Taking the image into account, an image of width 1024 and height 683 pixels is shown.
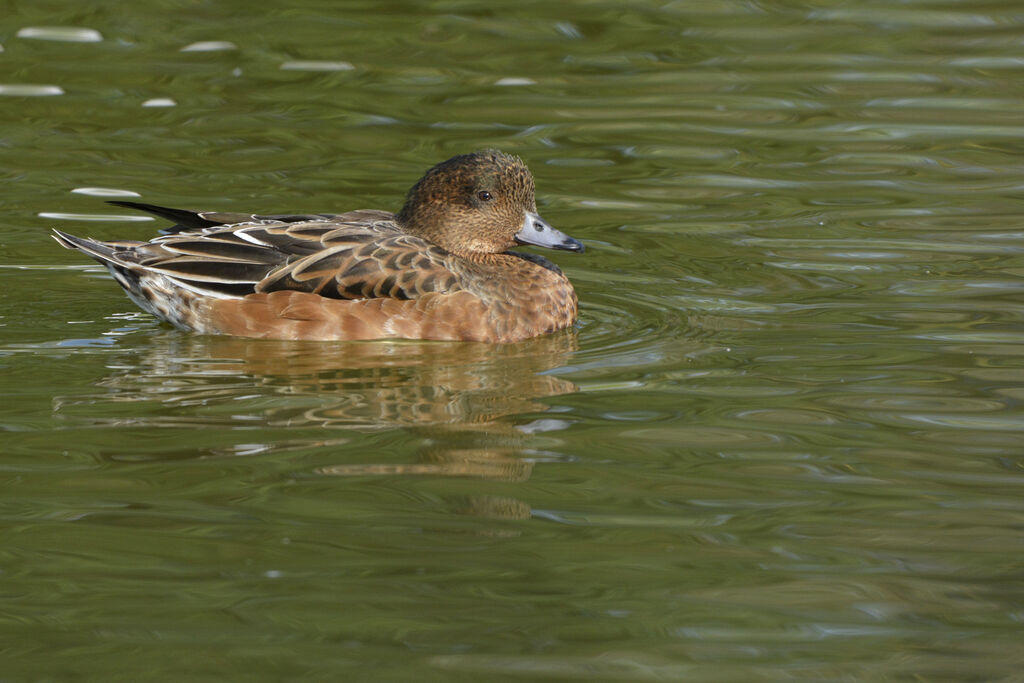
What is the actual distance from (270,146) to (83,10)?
3682mm

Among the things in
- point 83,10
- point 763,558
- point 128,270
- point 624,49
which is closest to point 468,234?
point 128,270

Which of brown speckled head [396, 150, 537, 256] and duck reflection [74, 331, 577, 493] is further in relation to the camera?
brown speckled head [396, 150, 537, 256]

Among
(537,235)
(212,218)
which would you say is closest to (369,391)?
(212,218)

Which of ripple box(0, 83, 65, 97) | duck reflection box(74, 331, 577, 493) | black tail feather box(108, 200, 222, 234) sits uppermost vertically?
ripple box(0, 83, 65, 97)

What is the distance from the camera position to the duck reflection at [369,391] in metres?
6.20

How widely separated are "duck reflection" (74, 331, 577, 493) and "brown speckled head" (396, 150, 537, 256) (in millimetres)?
785

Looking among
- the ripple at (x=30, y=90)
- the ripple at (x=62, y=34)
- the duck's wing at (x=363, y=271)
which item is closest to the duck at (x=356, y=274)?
the duck's wing at (x=363, y=271)

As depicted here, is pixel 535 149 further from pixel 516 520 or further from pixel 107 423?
pixel 516 520

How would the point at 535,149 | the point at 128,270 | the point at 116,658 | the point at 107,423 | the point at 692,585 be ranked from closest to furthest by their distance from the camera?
the point at 116,658 → the point at 692,585 → the point at 107,423 → the point at 128,270 → the point at 535,149

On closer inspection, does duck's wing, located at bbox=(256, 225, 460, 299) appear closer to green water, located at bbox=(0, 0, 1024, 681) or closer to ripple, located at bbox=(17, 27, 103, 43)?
green water, located at bbox=(0, 0, 1024, 681)

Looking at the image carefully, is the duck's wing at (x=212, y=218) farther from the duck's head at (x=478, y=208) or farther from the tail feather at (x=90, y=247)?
the duck's head at (x=478, y=208)

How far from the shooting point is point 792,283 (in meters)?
9.05

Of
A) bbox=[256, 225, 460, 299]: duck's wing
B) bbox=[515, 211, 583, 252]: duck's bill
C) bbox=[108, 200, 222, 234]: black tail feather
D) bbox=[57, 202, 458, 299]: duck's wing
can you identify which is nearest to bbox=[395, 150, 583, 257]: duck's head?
bbox=[515, 211, 583, 252]: duck's bill

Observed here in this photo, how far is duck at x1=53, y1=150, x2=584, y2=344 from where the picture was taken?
26.5 ft
